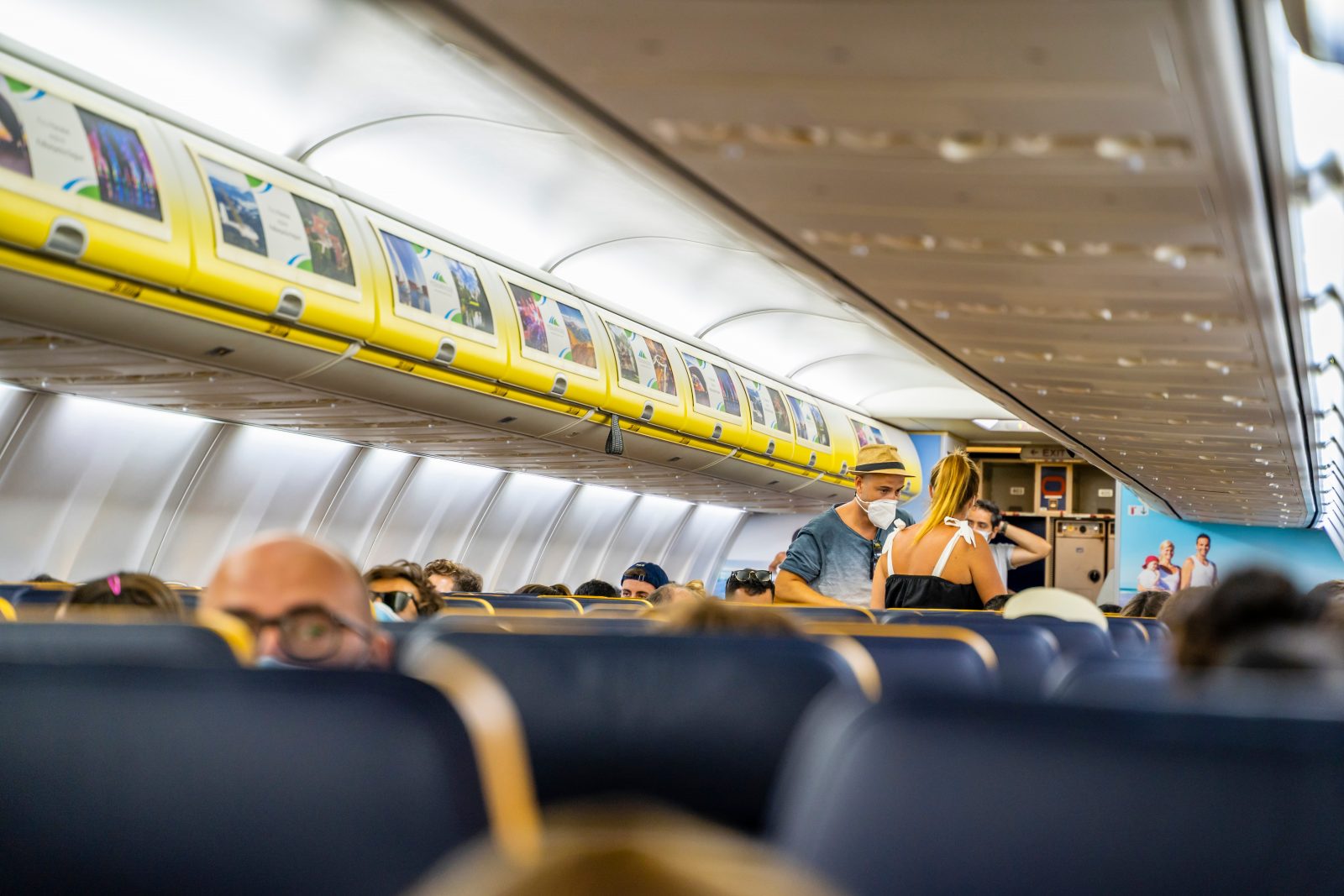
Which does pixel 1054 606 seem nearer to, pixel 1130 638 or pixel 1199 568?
pixel 1130 638

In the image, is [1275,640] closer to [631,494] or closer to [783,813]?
[783,813]

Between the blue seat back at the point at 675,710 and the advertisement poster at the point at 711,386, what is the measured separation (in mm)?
17151

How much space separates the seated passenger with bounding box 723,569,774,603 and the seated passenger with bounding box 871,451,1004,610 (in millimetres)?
3206

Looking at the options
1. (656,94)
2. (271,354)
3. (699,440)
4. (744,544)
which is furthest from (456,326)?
(744,544)

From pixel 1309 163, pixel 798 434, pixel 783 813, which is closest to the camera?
pixel 783 813

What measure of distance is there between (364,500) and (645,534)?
1035cm

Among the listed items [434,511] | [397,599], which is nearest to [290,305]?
[397,599]

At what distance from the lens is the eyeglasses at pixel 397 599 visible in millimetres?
6066

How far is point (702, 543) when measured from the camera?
107ft

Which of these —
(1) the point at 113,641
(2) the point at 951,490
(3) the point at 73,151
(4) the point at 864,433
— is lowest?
(1) the point at 113,641

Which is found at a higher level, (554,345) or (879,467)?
(554,345)

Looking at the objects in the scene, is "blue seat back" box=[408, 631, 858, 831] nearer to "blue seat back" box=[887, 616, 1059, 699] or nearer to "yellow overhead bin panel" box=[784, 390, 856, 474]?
"blue seat back" box=[887, 616, 1059, 699]

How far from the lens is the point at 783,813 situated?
5.70 feet

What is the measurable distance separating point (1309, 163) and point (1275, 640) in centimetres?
383
